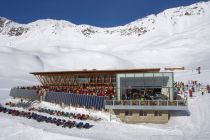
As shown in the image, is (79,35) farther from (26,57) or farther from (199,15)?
(26,57)

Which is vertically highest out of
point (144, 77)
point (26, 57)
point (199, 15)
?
point (199, 15)

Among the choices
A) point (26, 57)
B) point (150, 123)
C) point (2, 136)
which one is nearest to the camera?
point (2, 136)

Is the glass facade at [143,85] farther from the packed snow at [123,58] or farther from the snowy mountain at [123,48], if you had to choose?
the snowy mountain at [123,48]

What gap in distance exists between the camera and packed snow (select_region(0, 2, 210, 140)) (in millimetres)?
25084

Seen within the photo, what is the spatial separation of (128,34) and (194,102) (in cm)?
14348

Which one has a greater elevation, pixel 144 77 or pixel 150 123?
pixel 144 77

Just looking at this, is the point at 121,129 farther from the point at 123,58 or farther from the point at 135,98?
the point at 123,58

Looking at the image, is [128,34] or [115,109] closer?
[115,109]

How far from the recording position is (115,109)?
28.9 metres

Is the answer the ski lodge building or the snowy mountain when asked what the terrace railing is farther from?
the snowy mountain

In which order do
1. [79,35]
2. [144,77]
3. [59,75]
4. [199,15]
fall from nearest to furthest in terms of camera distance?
[144,77] → [59,75] → [199,15] → [79,35]

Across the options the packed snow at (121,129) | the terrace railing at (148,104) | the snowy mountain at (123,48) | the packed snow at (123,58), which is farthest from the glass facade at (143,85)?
the snowy mountain at (123,48)

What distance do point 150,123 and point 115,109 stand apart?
3215mm

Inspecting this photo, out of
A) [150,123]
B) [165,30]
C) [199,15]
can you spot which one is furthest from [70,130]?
[199,15]
